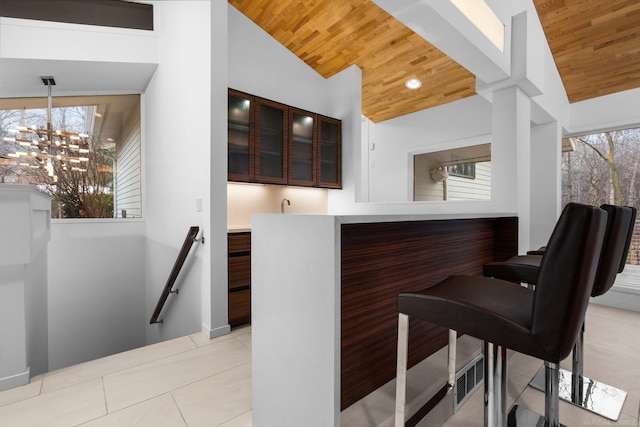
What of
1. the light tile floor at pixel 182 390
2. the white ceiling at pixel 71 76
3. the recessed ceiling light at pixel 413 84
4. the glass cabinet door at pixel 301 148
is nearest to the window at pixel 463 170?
the recessed ceiling light at pixel 413 84

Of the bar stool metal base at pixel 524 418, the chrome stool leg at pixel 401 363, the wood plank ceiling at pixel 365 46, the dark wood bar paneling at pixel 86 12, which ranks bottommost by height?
the bar stool metal base at pixel 524 418

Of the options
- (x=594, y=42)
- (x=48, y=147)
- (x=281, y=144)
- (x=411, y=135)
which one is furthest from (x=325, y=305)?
(x=48, y=147)

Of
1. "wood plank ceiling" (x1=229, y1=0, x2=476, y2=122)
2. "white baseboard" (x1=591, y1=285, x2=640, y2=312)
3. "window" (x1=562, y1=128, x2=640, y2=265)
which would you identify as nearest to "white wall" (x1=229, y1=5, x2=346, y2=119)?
"wood plank ceiling" (x1=229, y1=0, x2=476, y2=122)

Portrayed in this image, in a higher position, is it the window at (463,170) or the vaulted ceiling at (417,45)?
the vaulted ceiling at (417,45)

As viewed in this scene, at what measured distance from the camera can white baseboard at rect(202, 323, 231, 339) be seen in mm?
2570

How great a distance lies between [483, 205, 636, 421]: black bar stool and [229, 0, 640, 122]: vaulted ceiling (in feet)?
7.25

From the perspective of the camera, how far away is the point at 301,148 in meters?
3.92

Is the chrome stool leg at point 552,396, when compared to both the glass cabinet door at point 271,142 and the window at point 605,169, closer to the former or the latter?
the glass cabinet door at point 271,142

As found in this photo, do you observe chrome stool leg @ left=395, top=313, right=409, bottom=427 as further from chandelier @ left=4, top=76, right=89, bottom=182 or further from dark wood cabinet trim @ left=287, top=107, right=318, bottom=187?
chandelier @ left=4, top=76, right=89, bottom=182

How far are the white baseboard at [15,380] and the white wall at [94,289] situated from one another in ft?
8.23

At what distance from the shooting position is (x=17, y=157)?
12.7 ft

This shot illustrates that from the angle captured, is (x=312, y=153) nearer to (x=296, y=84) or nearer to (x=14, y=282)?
(x=296, y=84)

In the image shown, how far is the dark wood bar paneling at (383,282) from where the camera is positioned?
140 centimetres

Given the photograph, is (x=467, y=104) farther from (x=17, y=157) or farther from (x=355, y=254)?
(x=17, y=157)
